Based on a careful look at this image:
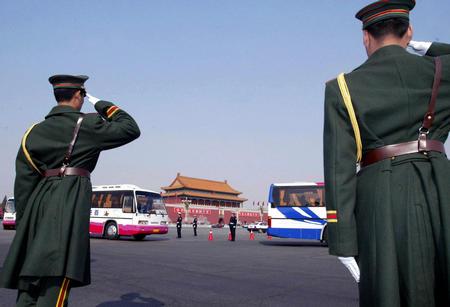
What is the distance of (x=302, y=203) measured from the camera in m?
18.1

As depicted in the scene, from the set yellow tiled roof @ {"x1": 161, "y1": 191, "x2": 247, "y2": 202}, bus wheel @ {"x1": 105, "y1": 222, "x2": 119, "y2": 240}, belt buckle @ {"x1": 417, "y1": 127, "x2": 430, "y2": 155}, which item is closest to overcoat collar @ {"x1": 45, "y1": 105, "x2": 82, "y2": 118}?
belt buckle @ {"x1": 417, "y1": 127, "x2": 430, "y2": 155}

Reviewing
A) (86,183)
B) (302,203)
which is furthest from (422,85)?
(302,203)

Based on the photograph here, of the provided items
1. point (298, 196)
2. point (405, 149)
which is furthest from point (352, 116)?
point (298, 196)

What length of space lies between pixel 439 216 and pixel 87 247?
83.2 inches

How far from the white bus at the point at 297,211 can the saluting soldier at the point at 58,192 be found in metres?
15.3

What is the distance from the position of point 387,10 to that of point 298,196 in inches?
655

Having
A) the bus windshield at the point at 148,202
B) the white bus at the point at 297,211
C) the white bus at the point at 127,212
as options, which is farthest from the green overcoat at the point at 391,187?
the bus windshield at the point at 148,202

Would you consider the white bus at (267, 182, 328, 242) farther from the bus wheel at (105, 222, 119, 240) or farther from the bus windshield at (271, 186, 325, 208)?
the bus wheel at (105, 222, 119, 240)

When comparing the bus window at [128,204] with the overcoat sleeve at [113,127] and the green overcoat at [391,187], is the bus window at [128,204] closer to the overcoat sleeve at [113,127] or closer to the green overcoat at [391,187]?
the overcoat sleeve at [113,127]

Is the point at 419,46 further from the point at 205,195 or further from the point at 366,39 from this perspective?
the point at 205,195

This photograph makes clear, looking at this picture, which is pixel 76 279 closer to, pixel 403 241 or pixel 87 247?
pixel 87 247

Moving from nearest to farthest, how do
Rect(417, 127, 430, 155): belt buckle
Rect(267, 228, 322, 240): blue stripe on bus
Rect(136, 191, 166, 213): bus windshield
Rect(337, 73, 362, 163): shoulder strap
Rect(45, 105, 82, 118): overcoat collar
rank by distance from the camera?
1. Rect(417, 127, 430, 155): belt buckle
2. Rect(337, 73, 362, 163): shoulder strap
3. Rect(45, 105, 82, 118): overcoat collar
4. Rect(267, 228, 322, 240): blue stripe on bus
5. Rect(136, 191, 166, 213): bus windshield

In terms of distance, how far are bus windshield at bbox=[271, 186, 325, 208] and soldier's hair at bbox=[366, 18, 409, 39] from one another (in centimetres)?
1610

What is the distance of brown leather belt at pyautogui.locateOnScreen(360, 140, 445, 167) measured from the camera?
191 centimetres
